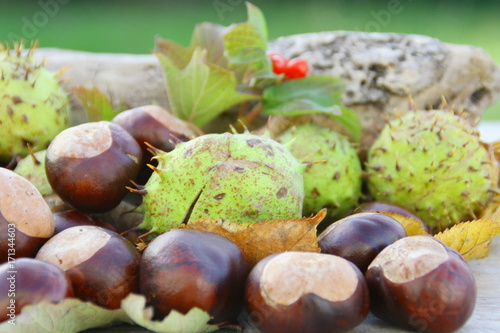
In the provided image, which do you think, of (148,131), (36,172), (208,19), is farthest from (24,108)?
(208,19)

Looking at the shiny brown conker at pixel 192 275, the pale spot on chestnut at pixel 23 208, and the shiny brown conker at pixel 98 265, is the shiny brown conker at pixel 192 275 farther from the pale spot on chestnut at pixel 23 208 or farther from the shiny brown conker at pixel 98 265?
the pale spot on chestnut at pixel 23 208

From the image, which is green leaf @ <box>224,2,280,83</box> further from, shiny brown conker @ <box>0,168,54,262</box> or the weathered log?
shiny brown conker @ <box>0,168,54,262</box>

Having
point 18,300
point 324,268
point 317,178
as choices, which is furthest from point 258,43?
point 18,300

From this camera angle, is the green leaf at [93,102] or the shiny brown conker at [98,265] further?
the green leaf at [93,102]

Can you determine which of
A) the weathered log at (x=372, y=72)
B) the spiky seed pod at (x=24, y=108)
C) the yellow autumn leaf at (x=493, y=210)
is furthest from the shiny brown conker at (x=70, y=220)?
the yellow autumn leaf at (x=493, y=210)

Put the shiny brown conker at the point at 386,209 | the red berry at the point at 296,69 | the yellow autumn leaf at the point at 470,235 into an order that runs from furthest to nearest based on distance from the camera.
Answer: the red berry at the point at 296,69 < the shiny brown conker at the point at 386,209 < the yellow autumn leaf at the point at 470,235

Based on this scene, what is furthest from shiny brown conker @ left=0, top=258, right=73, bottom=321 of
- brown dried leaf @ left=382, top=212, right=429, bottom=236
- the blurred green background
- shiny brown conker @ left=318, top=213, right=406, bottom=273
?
the blurred green background
